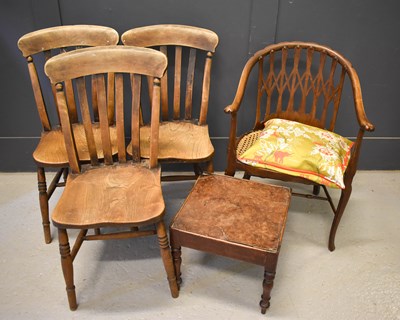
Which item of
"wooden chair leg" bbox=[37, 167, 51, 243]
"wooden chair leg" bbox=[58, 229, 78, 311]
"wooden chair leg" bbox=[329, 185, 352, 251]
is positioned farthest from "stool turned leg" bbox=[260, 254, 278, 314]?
"wooden chair leg" bbox=[37, 167, 51, 243]

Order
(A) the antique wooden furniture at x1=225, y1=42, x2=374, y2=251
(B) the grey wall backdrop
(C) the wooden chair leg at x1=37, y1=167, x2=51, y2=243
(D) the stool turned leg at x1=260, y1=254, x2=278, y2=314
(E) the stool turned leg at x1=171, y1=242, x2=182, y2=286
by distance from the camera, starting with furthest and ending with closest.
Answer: (B) the grey wall backdrop < (C) the wooden chair leg at x1=37, y1=167, x2=51, y2=243 < (A) the antique wooden furniture at x1=225, y1=42, x2=374, y2=251 < (E) the stool turned leg at x1=171, y1=242, x2=182, y2=286 < (D) the stool turned leg at x1=260, y1=254, x2=278, y2=314

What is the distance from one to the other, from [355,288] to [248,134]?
91cm

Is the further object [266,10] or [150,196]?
[266,10]

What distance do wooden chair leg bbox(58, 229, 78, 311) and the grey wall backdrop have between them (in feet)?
3.86

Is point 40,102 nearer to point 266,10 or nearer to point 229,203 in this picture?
point 229,203

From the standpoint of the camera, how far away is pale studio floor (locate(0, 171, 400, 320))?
1623mm

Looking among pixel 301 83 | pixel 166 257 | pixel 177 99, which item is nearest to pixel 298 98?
pixel 301 83

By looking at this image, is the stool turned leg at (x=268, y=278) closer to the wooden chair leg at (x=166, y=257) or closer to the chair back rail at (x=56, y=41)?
the wooden chair leg at (x=166, y=257)

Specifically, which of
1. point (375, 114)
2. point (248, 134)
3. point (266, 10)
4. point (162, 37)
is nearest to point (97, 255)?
point (248, 134)

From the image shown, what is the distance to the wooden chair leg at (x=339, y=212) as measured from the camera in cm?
176

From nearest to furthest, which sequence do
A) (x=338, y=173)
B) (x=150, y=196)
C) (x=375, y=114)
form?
(x=150, y=196), (x=338, y=173), (x=375, y=114)

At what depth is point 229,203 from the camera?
5.34 ft

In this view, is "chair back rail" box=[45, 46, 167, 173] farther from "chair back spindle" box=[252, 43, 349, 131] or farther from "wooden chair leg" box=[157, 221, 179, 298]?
"chair back spindle" box=[252, 43, 349, 131]

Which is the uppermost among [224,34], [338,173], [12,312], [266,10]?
[266,10]
